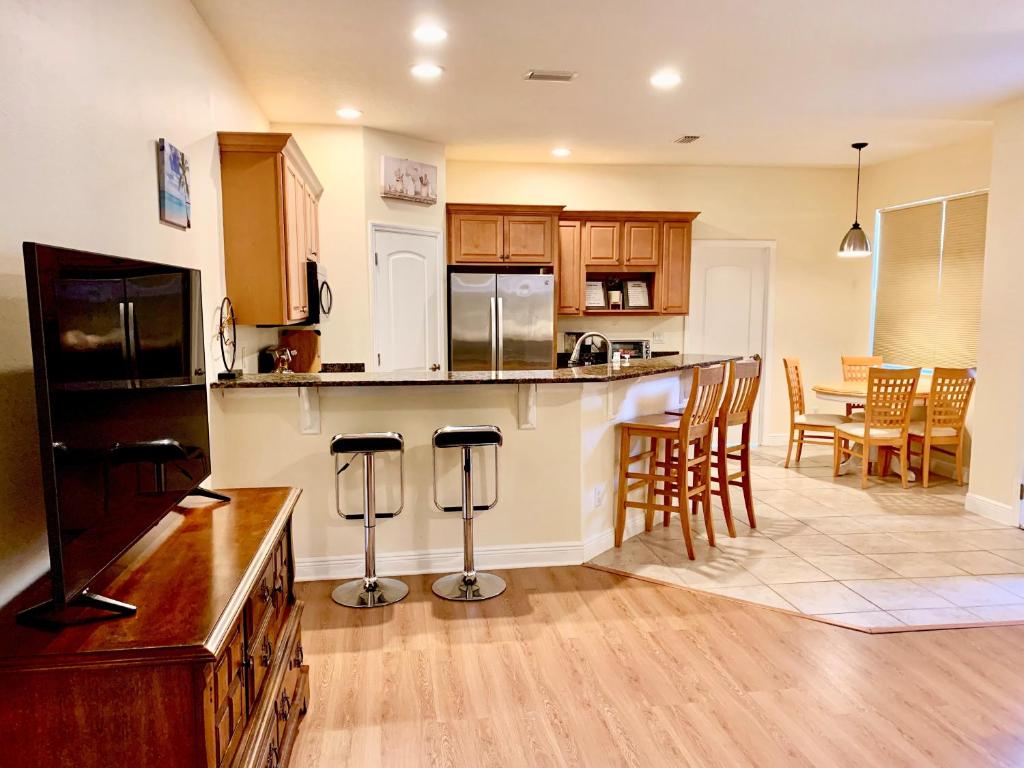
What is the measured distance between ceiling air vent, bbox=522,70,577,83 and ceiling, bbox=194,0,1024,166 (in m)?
0.07

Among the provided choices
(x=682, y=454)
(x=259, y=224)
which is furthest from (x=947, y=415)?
(x=259, y=224)

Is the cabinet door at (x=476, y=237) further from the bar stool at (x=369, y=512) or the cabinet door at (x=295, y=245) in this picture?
the bar stool at (x=369, y=512)

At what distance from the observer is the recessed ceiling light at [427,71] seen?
3770 mm

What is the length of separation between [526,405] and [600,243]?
3.23m

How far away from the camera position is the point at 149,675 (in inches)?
50.0

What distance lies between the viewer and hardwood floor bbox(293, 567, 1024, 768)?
2.17 meters

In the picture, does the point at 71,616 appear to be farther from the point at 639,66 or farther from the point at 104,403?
the point at 639,66

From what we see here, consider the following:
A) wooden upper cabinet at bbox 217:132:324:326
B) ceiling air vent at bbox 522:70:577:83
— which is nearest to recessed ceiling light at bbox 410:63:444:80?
→ ceiling air vent at bbox 522:70:577:83

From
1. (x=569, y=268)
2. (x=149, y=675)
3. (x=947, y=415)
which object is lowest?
(x=947, y=415)

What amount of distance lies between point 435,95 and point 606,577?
307 cm

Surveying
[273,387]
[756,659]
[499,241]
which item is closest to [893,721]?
[756,659]

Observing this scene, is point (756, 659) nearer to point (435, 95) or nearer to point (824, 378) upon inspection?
point (435, 95)

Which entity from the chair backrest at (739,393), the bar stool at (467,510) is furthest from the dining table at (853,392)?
the bar stool at (467,510)

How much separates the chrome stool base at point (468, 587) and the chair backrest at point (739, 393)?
1646 millimetres
